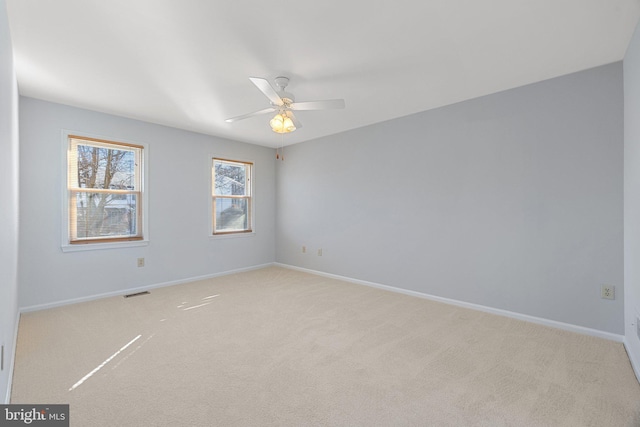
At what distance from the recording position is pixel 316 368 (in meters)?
2.13

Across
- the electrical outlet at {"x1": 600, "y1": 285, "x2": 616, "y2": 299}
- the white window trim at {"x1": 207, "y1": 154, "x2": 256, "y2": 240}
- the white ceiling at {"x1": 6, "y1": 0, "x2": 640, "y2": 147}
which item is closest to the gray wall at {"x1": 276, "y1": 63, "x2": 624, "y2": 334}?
the electrical outlet at {"x1": 600, "y1": 285, "x2": 616, "y2": 299}

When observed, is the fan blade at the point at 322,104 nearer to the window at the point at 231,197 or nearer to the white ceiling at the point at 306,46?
the white ceiling at the point at 306,46

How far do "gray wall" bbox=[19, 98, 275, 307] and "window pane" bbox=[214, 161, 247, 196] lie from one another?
21cm

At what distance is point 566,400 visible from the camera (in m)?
1.78

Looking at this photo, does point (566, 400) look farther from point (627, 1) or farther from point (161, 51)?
point (161, 51)

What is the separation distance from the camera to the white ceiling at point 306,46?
6.06 feet

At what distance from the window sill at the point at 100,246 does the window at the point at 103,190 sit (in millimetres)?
68

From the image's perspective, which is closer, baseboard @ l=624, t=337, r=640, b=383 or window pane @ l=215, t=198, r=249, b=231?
baseboard @ l=624, t=337, r=640, b=383

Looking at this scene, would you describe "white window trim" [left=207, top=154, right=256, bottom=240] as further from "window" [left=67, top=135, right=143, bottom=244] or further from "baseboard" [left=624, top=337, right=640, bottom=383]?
"baseboard" [left=624, top=337, right=640, bottom=383]

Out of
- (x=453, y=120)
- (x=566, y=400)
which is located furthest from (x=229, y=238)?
(x=566, y=400)

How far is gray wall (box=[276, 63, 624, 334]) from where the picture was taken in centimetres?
262

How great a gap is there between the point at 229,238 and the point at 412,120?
3562mm

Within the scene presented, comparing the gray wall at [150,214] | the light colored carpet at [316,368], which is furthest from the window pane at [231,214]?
the light colored carpet at [316,368]

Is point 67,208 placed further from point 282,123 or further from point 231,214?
point 282,123
